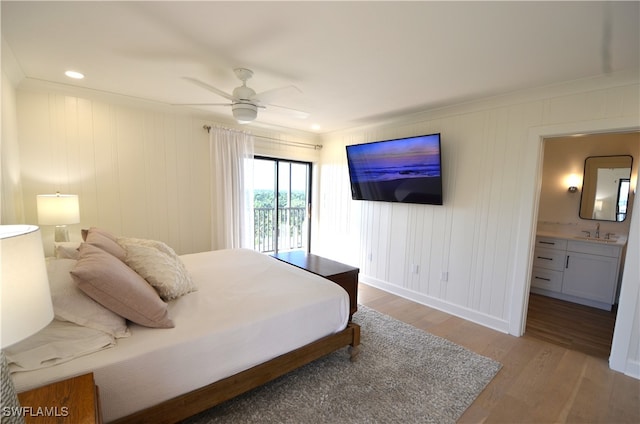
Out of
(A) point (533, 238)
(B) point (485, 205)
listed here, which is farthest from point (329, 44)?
(A) point (533, 238)

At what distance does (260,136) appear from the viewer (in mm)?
4188

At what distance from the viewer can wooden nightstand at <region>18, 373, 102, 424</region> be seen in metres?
0.93

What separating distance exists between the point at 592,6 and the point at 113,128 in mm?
4071

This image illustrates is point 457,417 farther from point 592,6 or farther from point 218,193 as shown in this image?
point 218,193

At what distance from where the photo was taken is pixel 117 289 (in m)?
1.40

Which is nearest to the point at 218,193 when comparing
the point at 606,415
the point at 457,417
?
the point at 457,417

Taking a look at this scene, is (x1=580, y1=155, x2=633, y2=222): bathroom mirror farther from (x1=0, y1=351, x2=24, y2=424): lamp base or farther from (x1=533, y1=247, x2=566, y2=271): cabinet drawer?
(x1=0, y1=351, x2=24, y2=424): lamp base

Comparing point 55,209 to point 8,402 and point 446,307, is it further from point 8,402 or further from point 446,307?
point 446,307

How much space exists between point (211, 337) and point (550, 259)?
448cm

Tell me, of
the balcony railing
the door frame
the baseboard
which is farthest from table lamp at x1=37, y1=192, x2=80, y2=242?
the door frame

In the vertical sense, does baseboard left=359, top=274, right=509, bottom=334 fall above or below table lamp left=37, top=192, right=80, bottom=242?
below

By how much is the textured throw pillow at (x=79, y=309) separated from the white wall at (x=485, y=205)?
3215 millimetres

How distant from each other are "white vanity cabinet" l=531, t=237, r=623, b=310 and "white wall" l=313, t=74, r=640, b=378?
1535 mm

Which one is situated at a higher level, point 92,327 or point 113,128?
point 113,128
